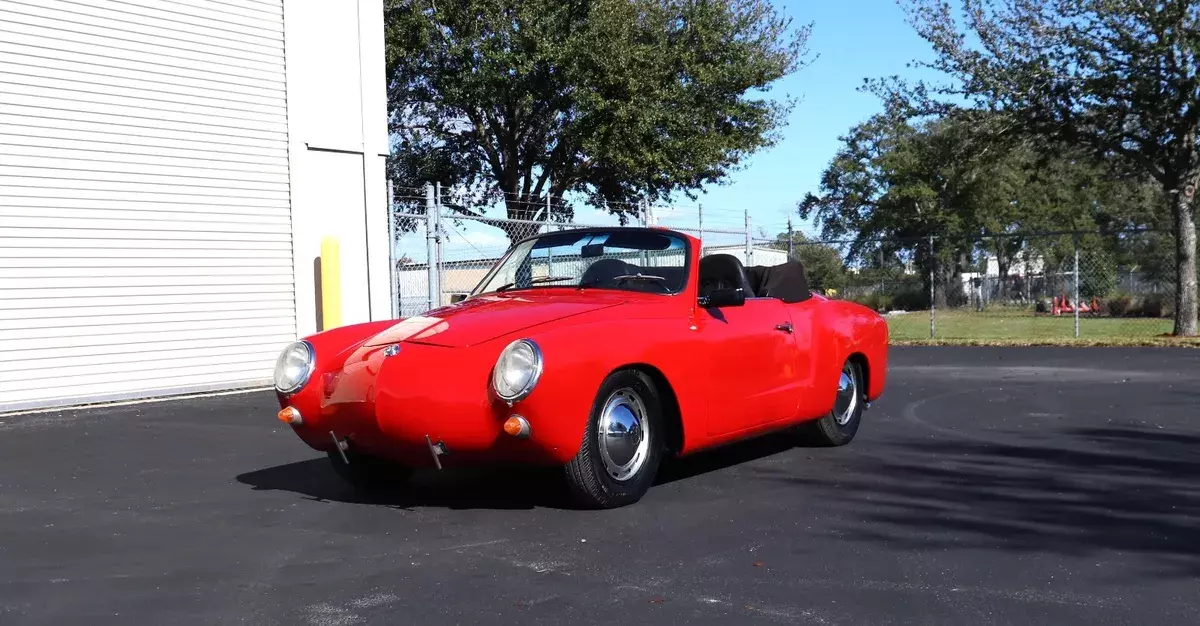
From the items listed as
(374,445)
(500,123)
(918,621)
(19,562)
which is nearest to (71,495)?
(19,562)

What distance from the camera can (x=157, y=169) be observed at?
12883 mm

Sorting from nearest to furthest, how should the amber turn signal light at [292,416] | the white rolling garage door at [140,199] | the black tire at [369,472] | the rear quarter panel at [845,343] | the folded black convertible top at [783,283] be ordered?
the amber turn signal light at [292,416]
the black tire at [369,472]
the folded black convertible top at [783,283]
the rear quarter panel at [845,343]
the white rolling garage door at [140,199]

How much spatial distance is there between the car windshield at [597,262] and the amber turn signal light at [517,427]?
1452mm

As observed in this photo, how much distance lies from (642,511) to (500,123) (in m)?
27.4

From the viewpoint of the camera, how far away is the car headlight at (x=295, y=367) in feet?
19.2

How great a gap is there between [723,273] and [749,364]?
714mm

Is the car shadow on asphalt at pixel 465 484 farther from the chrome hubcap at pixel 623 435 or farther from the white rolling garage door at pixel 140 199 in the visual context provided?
the white rolling garage door at pixel 140 199

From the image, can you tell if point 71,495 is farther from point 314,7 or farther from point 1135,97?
point 1135,97

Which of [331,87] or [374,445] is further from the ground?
[331,87]

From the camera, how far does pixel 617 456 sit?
18.0 ft

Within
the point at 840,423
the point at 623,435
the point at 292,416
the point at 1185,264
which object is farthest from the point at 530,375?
the point at 1185,264

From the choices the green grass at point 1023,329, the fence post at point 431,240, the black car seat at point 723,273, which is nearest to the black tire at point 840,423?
the black car seat at point 723,273

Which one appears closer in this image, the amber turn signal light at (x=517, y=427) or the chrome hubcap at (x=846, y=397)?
the amber turn signal light at (x=517, y=427)

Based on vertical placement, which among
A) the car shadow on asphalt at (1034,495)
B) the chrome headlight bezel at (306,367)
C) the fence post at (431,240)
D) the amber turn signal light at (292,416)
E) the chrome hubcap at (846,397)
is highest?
the fence post at (431,240)
